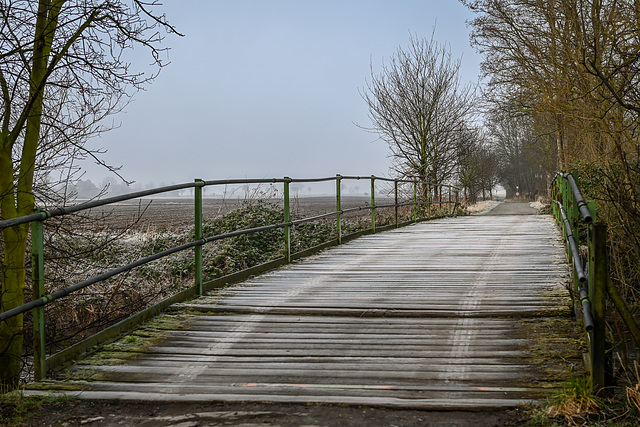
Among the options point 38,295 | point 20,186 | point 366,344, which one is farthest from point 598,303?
point 20,186

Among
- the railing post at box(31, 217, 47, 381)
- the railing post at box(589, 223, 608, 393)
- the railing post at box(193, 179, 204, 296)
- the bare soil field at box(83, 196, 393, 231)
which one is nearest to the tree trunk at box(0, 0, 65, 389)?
the bare soil field at box(83, 196, 393, 231)

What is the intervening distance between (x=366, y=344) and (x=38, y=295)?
2086 millimetres

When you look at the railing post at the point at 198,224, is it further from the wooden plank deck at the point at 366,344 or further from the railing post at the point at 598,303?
the railing post at the point at 598,303

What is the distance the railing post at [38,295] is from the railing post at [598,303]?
3.04 metres

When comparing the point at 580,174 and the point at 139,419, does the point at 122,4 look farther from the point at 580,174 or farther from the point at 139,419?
the point at 580,174

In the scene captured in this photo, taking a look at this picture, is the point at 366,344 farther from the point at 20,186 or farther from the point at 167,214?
the point at 167,214

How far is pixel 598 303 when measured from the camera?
10.8ft

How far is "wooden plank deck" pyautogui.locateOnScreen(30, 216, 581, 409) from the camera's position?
Answer: 3.50m

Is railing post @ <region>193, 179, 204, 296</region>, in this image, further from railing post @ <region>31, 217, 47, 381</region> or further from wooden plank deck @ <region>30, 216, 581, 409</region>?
railing post @ <region>31, 217, 47, 381</region>

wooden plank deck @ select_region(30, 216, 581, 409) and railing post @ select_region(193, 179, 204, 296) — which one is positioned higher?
railing post @ select_region(193, 179, 204, 296)

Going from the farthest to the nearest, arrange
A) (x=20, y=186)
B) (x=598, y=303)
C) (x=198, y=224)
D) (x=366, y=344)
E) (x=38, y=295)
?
(x=20, y=186)
(x=198, y=224)
(x=366, y=344)
(x=38, y=295)
(x=598, y=303)

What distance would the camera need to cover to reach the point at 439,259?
827 cm

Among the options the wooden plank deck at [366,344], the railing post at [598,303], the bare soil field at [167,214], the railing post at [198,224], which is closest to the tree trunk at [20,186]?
the bare soil field at [167,214]

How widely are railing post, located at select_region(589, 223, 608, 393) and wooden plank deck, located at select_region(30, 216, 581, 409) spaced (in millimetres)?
294
